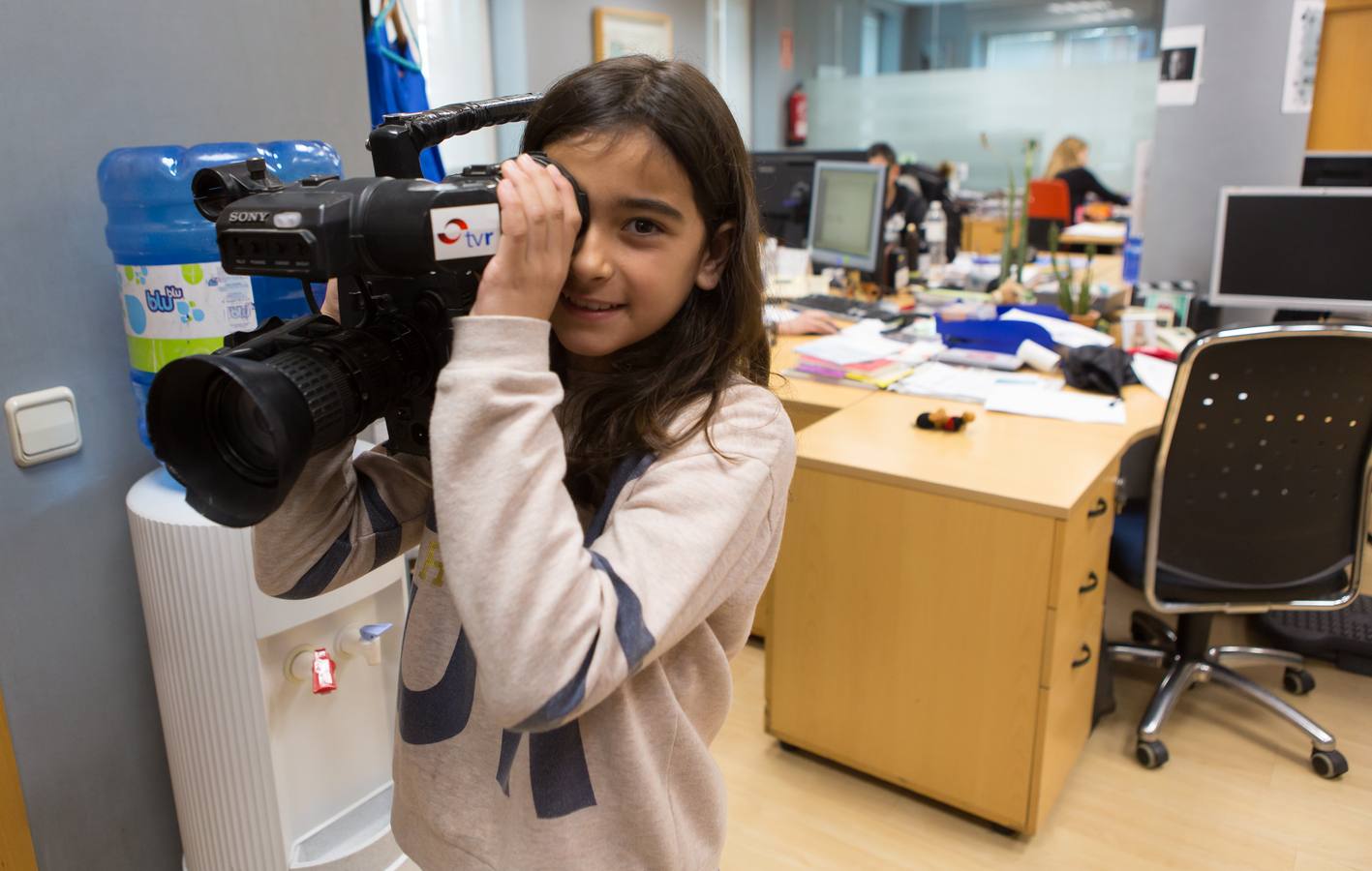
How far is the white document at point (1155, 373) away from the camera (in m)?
2.22

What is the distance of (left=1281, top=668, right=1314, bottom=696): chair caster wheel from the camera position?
227 cm

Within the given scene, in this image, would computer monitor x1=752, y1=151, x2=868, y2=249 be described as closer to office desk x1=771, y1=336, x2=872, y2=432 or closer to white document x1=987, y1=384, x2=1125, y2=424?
office desk x1=771, y1=336, x2=872, y2=432

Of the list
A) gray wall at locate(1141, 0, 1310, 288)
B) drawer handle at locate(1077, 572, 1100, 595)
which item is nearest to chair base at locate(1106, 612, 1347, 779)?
drawer handle at locate(1077, 572, 1100, 595)

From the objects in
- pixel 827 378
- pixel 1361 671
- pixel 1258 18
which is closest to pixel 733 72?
pixel 1258 18

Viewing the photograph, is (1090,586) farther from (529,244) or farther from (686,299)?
A: (529,244)

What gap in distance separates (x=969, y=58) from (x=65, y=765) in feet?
24.4

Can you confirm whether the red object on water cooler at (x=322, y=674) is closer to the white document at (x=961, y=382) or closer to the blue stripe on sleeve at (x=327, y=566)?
the blue stripe on sleeve at (x=327, y=566)

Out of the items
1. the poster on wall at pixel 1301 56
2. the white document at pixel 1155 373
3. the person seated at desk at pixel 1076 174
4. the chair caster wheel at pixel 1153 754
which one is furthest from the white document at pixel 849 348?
the person seated at desk at pixel 1076 174

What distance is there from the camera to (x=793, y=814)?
1905mm

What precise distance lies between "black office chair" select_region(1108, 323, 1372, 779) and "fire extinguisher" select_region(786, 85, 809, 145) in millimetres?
6001

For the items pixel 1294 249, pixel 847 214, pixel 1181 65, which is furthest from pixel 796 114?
pixel 1294 249

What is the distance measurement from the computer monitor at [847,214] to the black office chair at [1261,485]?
1503 mm

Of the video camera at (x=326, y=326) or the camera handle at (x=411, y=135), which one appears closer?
the video camera at (x=326, y=326)

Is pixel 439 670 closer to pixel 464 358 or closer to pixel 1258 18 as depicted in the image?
pixel 464 358
